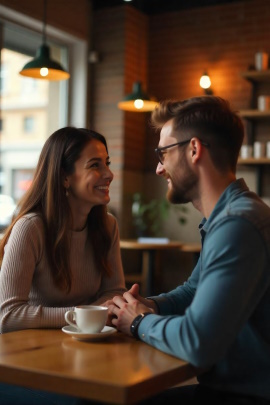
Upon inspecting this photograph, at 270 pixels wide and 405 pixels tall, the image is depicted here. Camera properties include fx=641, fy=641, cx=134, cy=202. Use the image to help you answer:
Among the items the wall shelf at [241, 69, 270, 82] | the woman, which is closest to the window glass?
the wall shelf at [241, 69, 270, 82]

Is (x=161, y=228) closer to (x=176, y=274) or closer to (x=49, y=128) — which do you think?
(x=176, y=274)

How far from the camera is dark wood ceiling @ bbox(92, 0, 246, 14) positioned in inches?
268

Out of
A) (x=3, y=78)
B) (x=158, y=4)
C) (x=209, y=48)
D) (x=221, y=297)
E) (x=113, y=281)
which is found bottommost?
(x=113, y=281)

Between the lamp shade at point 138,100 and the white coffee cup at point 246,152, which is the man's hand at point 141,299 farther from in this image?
the white coffee cup at point 246,152

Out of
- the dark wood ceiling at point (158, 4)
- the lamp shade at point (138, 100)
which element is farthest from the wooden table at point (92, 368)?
the dark wood ceiling at point (158, 4)

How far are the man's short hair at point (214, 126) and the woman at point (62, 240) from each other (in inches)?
27.0

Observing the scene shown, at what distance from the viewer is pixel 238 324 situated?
1462 mm

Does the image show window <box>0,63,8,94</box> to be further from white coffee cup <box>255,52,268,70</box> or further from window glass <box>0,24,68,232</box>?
white coffee cup <box>255,52,268,70</box>

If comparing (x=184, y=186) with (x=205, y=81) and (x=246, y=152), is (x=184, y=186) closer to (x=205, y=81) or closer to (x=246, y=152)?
(x=246, y=152)

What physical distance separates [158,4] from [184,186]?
572 cm

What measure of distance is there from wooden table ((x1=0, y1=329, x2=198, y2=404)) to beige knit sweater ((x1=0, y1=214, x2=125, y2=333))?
0.30 m

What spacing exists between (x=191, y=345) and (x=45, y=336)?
481 millimetres

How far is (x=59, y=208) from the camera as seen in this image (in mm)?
2342

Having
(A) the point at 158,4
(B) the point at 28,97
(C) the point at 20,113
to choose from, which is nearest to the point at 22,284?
(C) the point at 20,113
